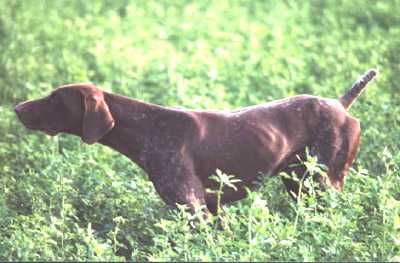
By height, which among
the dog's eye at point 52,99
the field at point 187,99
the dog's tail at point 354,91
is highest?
the dog's eye at point 52,99

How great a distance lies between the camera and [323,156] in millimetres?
7219

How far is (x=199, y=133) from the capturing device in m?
7.03

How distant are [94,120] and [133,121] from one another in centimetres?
27

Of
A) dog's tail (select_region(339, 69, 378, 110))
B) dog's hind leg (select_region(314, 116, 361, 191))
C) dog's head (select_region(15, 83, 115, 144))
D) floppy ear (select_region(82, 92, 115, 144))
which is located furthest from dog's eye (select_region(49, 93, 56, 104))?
Answer: dog's tail (select_region(339, 69, 378, 110))

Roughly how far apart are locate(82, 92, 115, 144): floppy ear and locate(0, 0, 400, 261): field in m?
0.51

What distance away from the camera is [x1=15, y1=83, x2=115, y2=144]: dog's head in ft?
22.8

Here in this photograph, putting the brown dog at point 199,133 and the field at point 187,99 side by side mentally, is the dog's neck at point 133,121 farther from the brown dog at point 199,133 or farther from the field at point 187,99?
the field at point 187,99

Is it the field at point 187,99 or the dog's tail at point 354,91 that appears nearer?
the field at point 187,99

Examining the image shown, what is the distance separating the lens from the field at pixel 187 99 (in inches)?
248

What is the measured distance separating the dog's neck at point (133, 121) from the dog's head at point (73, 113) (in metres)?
0.09

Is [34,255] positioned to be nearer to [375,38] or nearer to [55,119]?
[55,119]

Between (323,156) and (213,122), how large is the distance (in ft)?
2.58

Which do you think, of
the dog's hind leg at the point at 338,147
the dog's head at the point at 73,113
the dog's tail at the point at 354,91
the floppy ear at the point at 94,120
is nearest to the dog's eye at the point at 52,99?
the dog's head at the point at 73,113

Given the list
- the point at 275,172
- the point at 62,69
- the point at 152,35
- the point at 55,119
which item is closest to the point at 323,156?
the point at 275,172
